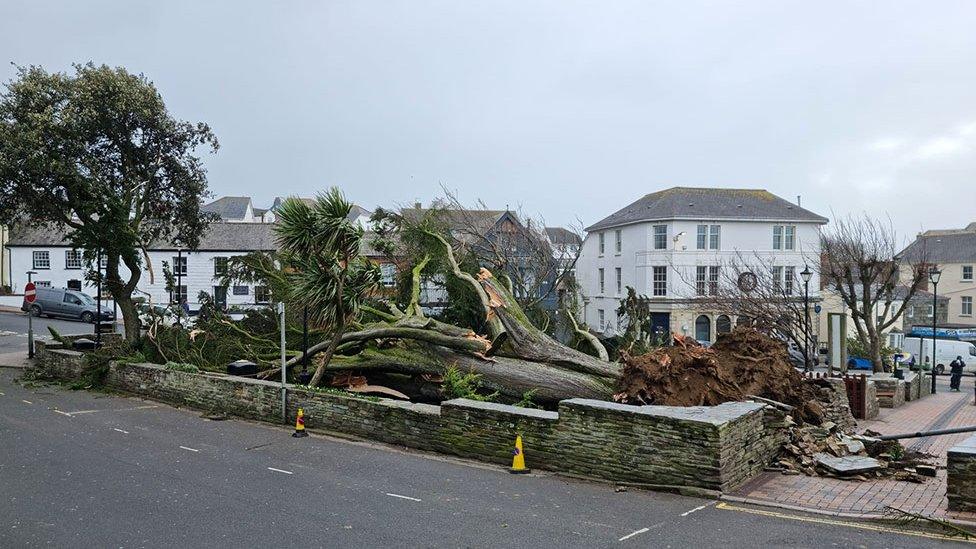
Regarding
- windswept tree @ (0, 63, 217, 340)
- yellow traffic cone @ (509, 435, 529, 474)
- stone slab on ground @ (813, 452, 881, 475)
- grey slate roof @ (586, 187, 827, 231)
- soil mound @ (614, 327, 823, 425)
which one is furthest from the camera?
grey slate roof @ (586, 187, 827, 231)

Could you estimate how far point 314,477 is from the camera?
31.6 ft

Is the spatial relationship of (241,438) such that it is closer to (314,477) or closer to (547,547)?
(314,477)

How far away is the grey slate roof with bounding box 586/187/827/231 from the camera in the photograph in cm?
4291

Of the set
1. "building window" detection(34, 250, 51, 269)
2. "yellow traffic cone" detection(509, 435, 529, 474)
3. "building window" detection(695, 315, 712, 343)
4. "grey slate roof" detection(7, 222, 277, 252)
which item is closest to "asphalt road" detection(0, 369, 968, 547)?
"yellow traffic cone" detection(509, 435, 529, 474)

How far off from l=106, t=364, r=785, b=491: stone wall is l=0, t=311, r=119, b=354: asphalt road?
20748 millimetres

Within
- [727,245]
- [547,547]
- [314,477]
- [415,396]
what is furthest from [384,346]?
[727,245]

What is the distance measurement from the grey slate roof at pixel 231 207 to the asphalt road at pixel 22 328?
93.7ft

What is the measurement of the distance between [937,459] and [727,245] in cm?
3287

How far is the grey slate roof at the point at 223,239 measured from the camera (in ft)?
149

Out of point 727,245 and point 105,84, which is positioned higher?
point 105,84

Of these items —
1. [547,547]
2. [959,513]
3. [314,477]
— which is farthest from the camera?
[314,477]

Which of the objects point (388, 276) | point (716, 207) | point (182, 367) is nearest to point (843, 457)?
point (182, 367)

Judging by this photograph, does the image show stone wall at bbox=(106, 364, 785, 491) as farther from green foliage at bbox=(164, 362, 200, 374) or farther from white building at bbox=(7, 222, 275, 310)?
white building at bbox=(7, 222, 275, 310)

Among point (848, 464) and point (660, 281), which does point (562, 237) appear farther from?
point (848, 464)
